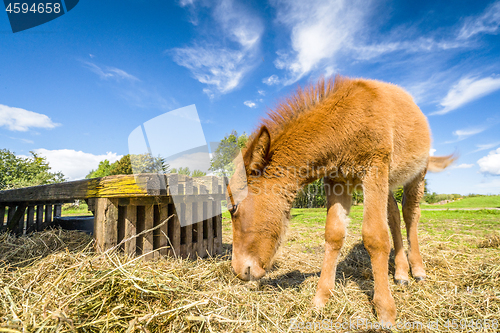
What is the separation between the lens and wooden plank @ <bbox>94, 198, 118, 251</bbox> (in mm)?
3227

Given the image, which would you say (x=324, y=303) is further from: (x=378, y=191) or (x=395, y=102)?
(x=395, y=102)

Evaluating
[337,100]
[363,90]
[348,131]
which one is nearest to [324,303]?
[348,131]

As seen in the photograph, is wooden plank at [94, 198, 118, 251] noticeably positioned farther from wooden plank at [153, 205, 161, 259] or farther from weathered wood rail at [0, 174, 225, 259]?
wooden plank at [153, 205, 161, 259]

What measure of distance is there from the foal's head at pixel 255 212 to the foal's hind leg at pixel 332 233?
2.46ft

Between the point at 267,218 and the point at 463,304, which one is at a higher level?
the point at 267,218

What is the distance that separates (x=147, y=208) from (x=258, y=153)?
1956 mm

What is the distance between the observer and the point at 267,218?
293cm

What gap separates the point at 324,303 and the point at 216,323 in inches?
61.1

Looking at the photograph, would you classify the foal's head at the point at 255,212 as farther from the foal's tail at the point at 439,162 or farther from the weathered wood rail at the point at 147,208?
the foal's tail at the point at 439,162

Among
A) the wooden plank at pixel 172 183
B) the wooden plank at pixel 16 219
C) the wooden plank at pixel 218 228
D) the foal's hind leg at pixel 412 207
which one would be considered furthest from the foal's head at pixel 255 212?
the wooden plank at pixel 16 219

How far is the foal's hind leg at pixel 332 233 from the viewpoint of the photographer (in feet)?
10.1

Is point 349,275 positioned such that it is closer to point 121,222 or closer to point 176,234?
point 176,234

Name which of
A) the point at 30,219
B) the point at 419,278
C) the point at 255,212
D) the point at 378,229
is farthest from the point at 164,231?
the point at 30,219

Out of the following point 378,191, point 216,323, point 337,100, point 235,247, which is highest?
point 337,100
